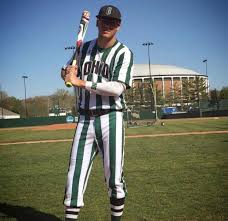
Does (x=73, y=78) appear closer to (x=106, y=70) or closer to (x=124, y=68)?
(x=106, y=70)

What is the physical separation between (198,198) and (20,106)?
86.4 meters

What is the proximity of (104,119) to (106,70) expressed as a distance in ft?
1.72

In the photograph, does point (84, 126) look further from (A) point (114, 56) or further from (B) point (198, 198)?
(B) point (198, 198)

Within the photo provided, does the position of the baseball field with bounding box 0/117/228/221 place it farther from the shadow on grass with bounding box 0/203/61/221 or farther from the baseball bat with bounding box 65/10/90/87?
the baseball bat with bounding box 65/10/90/87

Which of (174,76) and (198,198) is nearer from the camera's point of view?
(198,198)

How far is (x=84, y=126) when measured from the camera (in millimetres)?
3455

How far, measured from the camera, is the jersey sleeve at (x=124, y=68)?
11.2ft

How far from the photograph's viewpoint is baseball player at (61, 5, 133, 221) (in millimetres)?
3395

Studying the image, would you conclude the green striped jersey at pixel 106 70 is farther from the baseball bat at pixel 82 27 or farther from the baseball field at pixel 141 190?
the baseball field at pixel 141 190

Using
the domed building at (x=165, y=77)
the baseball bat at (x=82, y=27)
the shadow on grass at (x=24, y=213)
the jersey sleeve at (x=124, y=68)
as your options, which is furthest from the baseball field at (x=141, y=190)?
the domed building at (x=165, y=77)

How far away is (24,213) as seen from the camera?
476cm

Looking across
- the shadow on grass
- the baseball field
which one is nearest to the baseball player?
the baseball field

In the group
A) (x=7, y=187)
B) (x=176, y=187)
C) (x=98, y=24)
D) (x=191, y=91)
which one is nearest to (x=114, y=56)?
(x=98, y=24)

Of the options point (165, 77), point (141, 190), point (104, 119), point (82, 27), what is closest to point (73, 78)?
point (104, 119)
